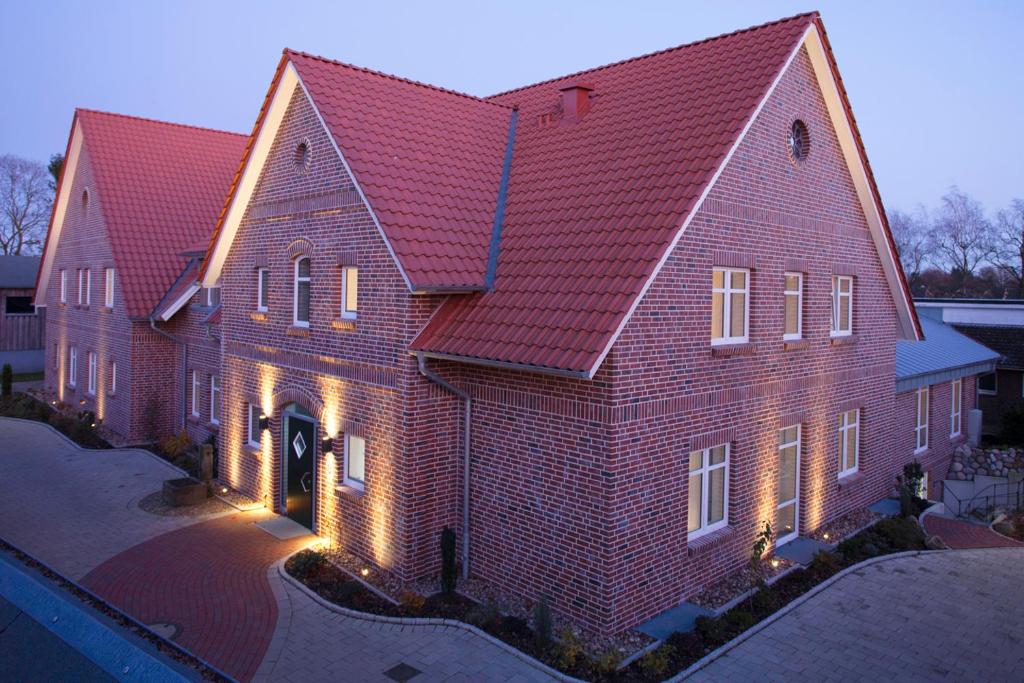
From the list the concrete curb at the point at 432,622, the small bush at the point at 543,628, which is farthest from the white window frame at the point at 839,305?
the concrete curb at the point at 432,622

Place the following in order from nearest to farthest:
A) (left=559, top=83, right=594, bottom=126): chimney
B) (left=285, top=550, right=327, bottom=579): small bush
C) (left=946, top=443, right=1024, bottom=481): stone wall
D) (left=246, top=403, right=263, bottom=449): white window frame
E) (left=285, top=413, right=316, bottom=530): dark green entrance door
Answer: (left=285, top=550, right=327, bottom=579): small bush < (left=285, top=413, right=316, bottom=530): dark green entrance door < (left=559, top=83, right=594, bottom=126): chimney < (left=246, top=403, right=263, bottom=449): white window frame < (left=946, top=443, right=1024, bottom=481): stone wall

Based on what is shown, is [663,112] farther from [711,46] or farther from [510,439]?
[510,439]

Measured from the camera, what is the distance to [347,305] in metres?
11.9

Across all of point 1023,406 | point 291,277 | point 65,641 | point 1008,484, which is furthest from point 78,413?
point 1023,406

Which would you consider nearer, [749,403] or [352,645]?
[352,645]

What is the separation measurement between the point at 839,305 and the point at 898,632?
6466 millimetres

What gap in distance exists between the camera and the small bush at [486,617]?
9211mm

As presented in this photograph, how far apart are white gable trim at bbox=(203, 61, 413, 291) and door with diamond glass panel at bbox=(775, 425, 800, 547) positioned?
7183 millimetres

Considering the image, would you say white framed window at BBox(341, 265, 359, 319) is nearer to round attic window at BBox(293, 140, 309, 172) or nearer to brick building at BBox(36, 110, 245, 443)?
round attic window at BBox(293, 140, 309, 172)

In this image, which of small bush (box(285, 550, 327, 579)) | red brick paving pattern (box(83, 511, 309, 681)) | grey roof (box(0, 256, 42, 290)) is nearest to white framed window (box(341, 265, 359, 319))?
small bush (box(285, 550, 327, 579))

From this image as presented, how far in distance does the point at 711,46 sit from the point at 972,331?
64.3 feet

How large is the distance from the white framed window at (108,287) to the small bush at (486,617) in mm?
16915

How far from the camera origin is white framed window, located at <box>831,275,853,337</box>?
13.8 metres

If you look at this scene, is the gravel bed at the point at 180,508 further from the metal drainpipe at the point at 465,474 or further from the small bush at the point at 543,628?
the small bush at the point at 543,628
